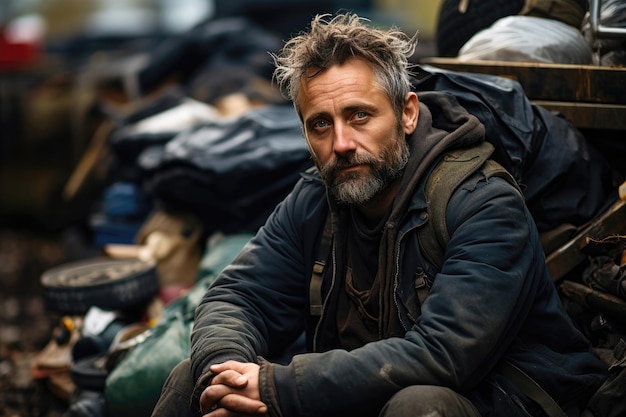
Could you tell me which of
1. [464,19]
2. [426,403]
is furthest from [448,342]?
[464,19]

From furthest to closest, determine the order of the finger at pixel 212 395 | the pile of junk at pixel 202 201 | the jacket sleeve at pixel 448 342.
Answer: the pile of junk at pixel 202 201 → the finger at pixel 212 395 → the jacket sleeve at pixel 448 342

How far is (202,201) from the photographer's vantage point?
526 cm

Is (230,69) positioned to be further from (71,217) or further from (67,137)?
(67,137)

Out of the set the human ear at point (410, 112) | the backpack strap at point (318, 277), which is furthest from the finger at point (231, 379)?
the human ear at point (410, 112)

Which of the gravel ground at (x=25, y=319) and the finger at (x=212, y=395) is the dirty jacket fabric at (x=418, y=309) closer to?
the finger at (x=212, y=395)

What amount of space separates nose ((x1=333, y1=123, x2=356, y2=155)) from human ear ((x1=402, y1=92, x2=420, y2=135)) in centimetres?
21

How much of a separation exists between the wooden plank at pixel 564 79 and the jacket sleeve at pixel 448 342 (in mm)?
1189

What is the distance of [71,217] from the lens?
909cm

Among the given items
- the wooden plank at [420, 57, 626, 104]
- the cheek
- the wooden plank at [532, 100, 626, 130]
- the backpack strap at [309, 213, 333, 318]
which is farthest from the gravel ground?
the wooden plank at [532, 100, 626, 130]

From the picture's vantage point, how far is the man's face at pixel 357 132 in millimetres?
2953

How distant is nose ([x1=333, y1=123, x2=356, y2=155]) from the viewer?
295 centimetres

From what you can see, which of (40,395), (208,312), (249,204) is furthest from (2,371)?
(208,312)

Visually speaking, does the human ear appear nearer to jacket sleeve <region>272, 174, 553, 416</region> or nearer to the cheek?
the cheek

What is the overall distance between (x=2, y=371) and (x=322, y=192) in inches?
134
